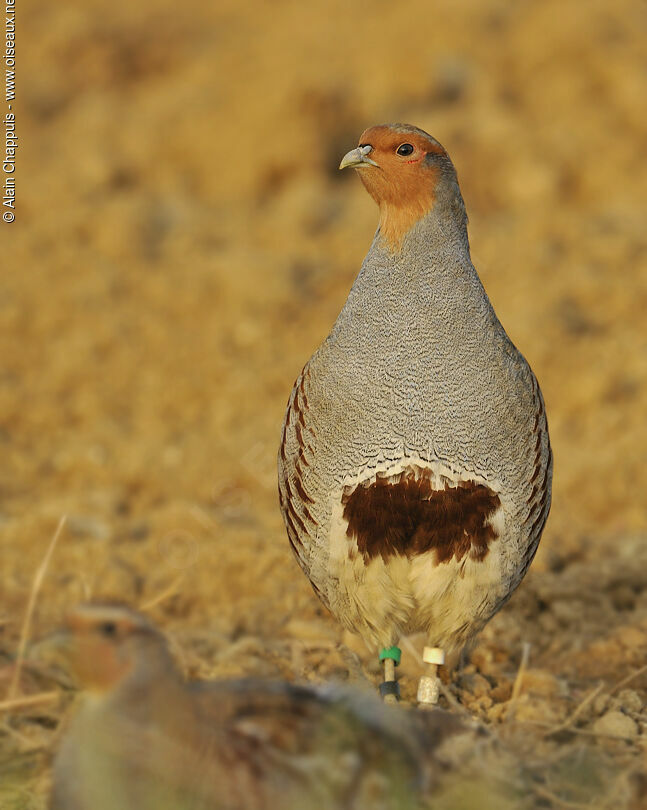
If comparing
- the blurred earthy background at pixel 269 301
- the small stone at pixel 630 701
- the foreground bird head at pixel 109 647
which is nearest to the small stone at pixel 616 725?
the blurred earthy background at pixel 269 301

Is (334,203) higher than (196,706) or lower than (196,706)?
higher

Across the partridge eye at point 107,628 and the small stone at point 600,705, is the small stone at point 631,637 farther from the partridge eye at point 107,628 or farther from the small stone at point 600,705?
the partridge eye at point 107,628

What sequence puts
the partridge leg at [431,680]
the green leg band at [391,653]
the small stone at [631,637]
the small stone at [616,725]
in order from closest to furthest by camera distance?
the small stone at [616,725] → the partridge leg at [431,680] → the green leg band at [391,653] → the small stone at [631,637]

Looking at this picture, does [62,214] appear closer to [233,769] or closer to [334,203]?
[334,203]

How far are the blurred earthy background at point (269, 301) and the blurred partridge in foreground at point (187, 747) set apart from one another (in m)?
0.42

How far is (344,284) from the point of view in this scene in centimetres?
784

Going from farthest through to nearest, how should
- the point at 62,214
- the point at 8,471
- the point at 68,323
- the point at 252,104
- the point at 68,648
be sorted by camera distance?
the point at 252,104
the point at 62,214
the point at 68,323
the point at 8,471
the point at 68,648

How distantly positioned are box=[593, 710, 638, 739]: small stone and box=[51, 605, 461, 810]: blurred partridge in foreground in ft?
2.77

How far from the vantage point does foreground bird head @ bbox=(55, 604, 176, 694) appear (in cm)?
178

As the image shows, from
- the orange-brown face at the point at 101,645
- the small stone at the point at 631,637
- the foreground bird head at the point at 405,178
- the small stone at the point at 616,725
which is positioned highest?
the foreground bird head at the point at 405,178

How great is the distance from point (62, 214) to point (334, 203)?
2.17 meters

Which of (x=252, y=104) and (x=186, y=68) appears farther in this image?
(x=186, y=68)

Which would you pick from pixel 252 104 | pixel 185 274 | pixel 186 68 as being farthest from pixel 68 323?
pixel 186 68

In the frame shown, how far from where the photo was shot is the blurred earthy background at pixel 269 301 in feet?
11.3
